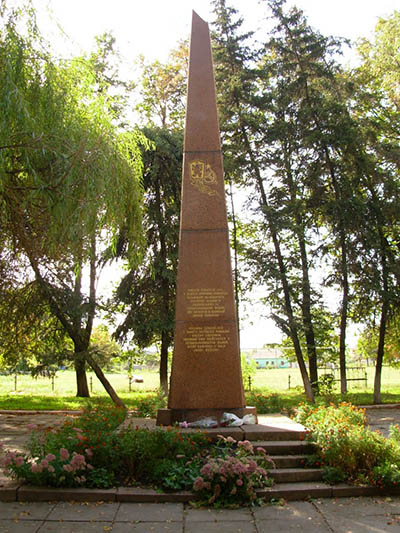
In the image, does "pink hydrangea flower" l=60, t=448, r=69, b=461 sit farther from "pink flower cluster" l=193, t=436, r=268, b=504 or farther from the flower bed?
"pink flower cluster" l=193, t=436, r=268, b=504

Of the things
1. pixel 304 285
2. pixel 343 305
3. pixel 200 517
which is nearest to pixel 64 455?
pixel 200 517

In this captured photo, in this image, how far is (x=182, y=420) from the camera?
665 cm

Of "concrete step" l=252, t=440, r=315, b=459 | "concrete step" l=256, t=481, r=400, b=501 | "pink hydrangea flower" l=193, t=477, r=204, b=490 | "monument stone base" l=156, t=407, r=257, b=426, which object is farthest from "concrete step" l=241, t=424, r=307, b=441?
"pink hydrangea flower" l=193, t=477, r=204, b=490

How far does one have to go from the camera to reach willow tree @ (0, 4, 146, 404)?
18.0 feet

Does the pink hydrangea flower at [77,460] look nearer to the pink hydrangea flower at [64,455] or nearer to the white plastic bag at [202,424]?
the pink hydrangea flower at [64,455]

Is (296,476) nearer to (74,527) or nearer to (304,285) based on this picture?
(74,527)

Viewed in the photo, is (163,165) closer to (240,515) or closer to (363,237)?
(363,237)

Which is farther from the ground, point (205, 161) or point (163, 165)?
point (163, 165)

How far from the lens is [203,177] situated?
746 cm

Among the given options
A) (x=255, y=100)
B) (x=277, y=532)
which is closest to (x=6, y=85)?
(x=277, y=532)

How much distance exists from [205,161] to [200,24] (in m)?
2.42

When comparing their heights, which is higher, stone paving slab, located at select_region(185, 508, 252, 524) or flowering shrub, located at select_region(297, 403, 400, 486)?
flowering shrub, located at select_region(297, 403, 400, 486)

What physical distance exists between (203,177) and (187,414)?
3.45 m

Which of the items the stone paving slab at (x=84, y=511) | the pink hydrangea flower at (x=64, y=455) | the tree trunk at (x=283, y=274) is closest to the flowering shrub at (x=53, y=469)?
the pink hydrangea flower at (x=64, y=455)
